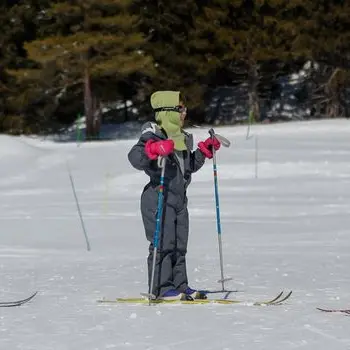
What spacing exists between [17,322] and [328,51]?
97.6 ft

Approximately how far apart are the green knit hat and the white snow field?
4.46 feet

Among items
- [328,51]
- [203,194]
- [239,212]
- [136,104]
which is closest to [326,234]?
[239,212]

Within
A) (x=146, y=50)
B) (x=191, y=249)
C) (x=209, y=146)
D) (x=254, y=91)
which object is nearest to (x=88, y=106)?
(x=146, y=50)

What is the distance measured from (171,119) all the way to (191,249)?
439 cm

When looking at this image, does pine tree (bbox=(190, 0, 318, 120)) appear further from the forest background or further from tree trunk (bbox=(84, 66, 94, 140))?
tree trunk (bbox=(84, 66, 94, 140))

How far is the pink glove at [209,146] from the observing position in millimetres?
7906

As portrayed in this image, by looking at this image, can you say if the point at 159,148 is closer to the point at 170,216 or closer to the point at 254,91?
the point at 170,216

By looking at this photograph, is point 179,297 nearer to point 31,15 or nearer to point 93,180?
point 93,180

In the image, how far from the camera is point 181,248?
7801 mm

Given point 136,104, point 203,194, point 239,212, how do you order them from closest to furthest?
point 239,212 < point 203,194 < point 136,104

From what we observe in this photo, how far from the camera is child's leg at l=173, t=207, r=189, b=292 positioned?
7805 mm

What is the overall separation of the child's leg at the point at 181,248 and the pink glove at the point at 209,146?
500 mm

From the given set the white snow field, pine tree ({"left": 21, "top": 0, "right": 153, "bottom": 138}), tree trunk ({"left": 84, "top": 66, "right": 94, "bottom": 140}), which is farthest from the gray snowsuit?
tree trunk ({"left": 84, "top": 66, "right": 94, "bottom": 140})

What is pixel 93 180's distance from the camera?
22953 mm
